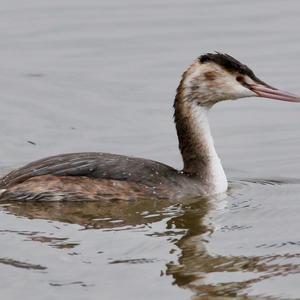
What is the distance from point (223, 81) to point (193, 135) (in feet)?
2.08

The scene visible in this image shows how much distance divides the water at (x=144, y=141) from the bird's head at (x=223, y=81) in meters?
1.00

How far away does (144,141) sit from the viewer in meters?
14.7

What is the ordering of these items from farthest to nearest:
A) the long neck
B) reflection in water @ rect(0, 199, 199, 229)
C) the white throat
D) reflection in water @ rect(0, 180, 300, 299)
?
the long neck
the white throat
reflection in water @ rect(0, 199, 199, 229)
reflection in water @ rect(0, 180, 300, 299)

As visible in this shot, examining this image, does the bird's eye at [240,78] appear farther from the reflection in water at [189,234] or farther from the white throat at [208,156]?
the reflection in water at [189,234]

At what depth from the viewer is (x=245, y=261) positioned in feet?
32.6

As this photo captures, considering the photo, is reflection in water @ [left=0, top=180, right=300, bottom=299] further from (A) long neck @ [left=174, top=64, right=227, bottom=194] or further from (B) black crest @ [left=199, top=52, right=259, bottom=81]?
(B) black crest @ [left=199, top=52, right=259, bottom=81]

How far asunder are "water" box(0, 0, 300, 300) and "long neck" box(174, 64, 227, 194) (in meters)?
0.39

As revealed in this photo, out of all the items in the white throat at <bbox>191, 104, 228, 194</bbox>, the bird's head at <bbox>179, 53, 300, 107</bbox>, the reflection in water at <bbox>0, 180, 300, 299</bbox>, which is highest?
the bird's head at <bbox>179, 53, 300, 107</bbox>

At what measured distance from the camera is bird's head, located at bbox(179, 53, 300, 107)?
12.5m

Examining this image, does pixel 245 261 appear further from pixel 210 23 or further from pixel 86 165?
pixel 210 23

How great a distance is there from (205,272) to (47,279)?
4.11 feet

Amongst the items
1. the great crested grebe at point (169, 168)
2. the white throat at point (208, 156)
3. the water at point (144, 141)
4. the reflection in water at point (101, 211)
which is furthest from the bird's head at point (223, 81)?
the reflection in water at point (101, 211)

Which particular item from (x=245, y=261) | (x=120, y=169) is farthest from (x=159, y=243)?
(x=120, y=169)

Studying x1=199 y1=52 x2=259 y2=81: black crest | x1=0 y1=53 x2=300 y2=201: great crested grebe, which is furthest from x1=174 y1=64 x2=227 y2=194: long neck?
x1=199 y1=52 x2=259 y2=81: black crest
